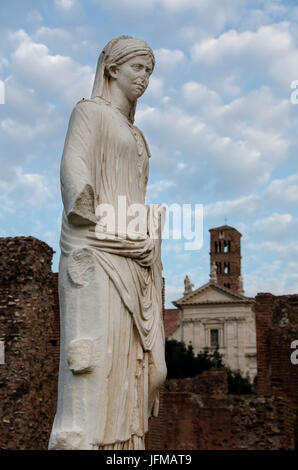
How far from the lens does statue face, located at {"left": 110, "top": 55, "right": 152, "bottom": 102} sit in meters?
3.68

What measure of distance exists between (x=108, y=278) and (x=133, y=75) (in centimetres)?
125

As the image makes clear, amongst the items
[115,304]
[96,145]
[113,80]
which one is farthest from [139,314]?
[113,80]

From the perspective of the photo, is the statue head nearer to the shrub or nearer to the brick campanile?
the shrub

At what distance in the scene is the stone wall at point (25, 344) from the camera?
37.0ft

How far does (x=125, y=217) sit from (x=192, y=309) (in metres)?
61.8

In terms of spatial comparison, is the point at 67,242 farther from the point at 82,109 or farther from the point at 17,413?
the point at 17,413

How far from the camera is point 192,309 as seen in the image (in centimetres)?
6456

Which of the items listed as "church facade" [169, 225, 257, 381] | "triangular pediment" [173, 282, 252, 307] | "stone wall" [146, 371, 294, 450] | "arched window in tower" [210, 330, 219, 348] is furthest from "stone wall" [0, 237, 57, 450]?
"triangular pediment" [173, 282, 252, 307]

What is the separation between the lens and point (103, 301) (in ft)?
10.3

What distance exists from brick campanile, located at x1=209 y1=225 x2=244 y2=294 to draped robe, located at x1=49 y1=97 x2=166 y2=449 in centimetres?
8271

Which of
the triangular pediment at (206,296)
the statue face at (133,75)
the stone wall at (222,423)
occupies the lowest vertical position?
the stone wall at (222,423)

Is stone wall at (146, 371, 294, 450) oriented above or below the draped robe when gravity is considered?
below

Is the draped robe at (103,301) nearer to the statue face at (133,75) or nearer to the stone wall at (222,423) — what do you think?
the statue face at (133,75)

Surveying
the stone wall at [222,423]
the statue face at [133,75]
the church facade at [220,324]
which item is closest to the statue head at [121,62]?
the statue face at [133,75]
